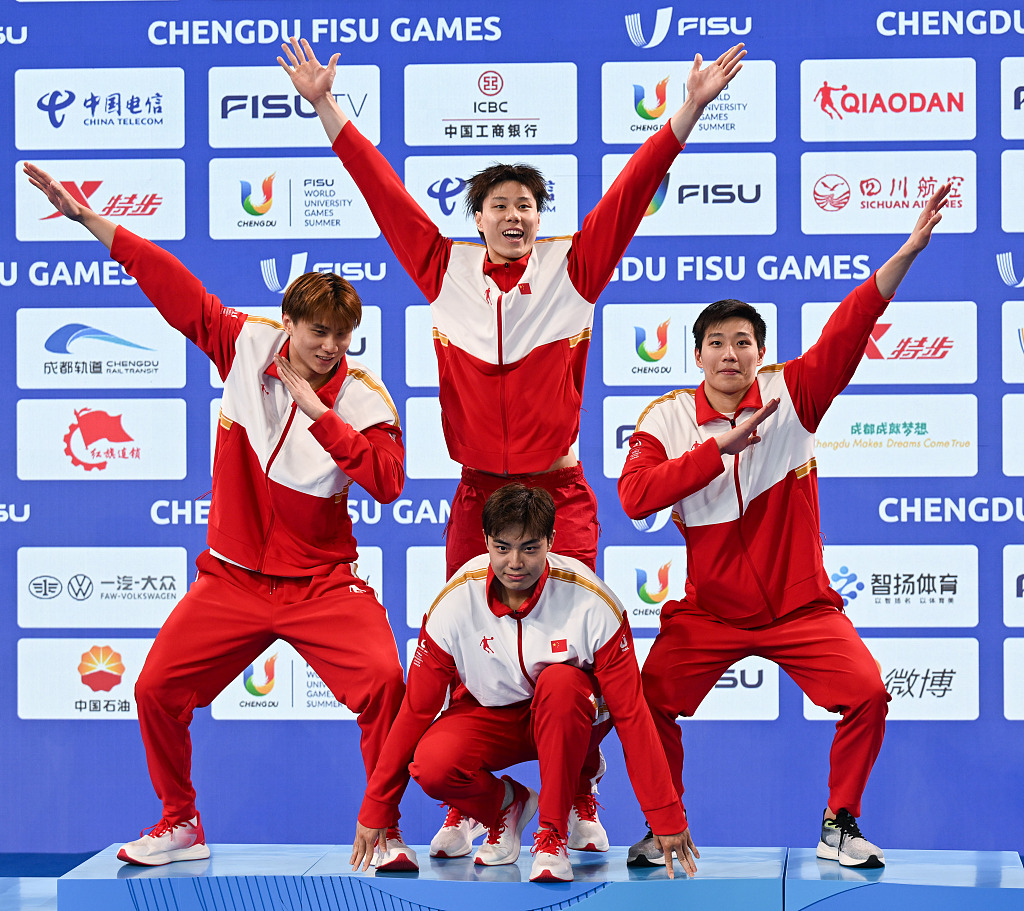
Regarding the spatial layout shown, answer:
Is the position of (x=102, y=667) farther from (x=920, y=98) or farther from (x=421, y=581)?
(x=920, y=98)

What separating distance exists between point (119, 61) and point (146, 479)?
1584 millimetres

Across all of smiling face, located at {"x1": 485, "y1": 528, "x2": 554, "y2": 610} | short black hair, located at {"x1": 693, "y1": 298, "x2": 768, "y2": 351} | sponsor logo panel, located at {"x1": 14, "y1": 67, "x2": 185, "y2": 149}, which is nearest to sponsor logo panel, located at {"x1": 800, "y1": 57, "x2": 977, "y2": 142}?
short black hair, located at {"x1": 693, "y1": 298, "x2": 768, "y2": 351}

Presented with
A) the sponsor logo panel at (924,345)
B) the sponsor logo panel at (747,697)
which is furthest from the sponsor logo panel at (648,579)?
the sponsor logo panel at (924,345)

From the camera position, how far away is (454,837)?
116 inches

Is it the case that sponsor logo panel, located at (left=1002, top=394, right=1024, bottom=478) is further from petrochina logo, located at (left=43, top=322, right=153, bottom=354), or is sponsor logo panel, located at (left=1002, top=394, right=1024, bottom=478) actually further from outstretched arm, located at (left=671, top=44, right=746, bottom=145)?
petrochina logo, located at (left=43, top=322, right=153, bottom=354)

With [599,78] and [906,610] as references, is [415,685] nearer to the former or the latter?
[906,610]

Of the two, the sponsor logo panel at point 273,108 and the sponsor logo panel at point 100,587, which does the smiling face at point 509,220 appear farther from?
the sponsor logo panel at point 100,587

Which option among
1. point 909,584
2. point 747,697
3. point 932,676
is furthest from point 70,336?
point 932,676

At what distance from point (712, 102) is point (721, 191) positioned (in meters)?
0.32

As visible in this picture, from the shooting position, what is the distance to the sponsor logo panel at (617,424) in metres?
4.24

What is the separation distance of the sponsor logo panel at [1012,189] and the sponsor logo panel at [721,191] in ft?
2.70

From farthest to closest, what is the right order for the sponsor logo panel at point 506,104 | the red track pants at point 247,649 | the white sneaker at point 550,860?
the sponsor logo panel at point 506,104 → the red track pants at point 247,649 → the white sneaker at point 550,860

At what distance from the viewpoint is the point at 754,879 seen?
2.67 meters

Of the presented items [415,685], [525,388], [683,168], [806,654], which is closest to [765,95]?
[683,168]
